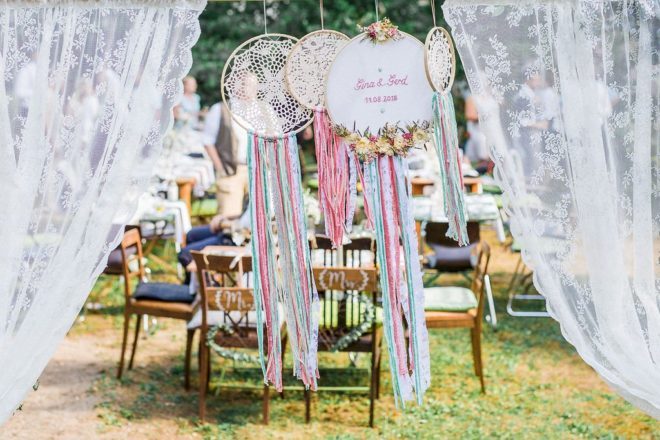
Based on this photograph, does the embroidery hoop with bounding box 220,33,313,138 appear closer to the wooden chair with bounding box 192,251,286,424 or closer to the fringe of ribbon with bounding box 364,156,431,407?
the fringe of ribbon with bounding box 364,156,431,407

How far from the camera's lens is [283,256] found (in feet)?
10.3

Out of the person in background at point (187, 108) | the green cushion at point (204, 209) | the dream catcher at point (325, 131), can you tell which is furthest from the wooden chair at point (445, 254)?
the dream catcher at point (325, 131)

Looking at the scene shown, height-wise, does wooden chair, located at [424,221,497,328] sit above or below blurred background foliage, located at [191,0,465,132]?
below

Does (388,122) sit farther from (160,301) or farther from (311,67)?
(160,301)

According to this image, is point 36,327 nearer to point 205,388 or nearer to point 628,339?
point 628,339

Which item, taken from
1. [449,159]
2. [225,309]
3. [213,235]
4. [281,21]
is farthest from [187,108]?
[449,159]

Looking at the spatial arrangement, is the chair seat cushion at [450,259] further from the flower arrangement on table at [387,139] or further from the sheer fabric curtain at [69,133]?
the sheer fabric curtain at [69,133]

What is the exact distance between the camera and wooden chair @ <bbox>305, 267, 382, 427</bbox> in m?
4.87

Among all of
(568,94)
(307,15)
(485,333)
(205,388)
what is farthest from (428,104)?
(307,15)

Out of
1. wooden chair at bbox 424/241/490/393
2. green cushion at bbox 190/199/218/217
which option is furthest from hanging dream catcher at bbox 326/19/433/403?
green cushion at bbox 190/199/218/217

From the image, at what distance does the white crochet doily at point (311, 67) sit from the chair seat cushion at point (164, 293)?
2.90 meters

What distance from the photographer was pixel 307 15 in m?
13.0

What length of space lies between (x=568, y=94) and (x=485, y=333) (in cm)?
418

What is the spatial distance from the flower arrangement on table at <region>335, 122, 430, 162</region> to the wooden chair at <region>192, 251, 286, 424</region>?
198 centimetres
